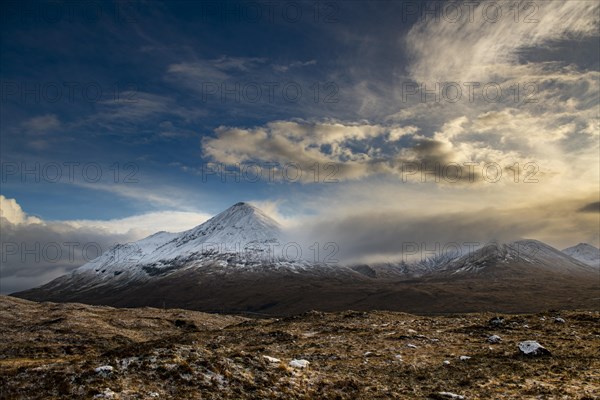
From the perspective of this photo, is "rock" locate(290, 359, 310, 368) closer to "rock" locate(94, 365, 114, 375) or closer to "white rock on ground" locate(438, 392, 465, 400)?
"white rock on ground" locate(438, 392, 465, 400)

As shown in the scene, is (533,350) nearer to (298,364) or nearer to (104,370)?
(298,364)

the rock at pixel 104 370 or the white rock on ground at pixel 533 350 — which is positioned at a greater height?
the rock at pixel 104 370

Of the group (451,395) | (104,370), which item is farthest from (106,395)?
(451,395)

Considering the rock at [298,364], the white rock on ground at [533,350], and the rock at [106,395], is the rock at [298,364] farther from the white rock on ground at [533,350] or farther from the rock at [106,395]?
the white rock on ground at [533,350]

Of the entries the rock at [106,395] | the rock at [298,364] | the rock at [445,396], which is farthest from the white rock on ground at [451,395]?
the rock at [106,395]

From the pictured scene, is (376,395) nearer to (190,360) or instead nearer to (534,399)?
(534,399)

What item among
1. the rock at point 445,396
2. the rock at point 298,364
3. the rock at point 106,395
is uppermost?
the rock at point 106,395

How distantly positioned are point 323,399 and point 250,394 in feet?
11.0

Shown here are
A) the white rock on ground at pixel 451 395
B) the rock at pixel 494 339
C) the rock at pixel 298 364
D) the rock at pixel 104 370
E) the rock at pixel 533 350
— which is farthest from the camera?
the rock at pixel 494 339

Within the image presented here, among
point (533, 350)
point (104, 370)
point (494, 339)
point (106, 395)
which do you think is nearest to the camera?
point (106, 395)

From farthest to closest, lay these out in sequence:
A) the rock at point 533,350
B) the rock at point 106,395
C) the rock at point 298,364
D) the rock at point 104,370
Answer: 1. the rock at point 533,350
2. the rock at point 298,364
3. the rock at point 104,370
4. the rock at point 106,395

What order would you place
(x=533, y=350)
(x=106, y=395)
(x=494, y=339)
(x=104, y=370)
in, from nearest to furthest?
1. (x=106, y=395)
2. (x=104, y=370)
3. (x=533, y=350)
4. (x=494, y=339)

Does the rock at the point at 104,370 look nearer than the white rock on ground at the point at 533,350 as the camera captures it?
Yes

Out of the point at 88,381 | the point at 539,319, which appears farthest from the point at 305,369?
the point at 539,319
